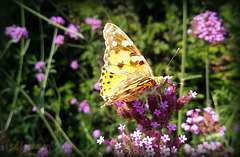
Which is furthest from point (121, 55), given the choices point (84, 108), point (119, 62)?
point (84, 108)

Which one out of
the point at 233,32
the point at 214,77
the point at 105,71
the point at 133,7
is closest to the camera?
the point at 105,71

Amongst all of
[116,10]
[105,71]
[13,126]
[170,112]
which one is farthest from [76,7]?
[170,112]

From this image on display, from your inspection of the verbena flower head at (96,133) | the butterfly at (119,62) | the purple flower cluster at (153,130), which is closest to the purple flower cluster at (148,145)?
the purple flower cluster at (153,130)

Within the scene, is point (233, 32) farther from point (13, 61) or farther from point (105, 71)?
point (13, 61)

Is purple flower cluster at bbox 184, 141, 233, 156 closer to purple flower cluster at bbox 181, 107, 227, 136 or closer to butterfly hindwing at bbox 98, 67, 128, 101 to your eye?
purple flower cluster at bbox 181, 107, 227, 136

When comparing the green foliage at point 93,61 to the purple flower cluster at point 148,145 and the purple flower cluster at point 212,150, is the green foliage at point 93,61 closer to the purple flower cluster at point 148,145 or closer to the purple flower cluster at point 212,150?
the purple flower cluster at point 148,145
